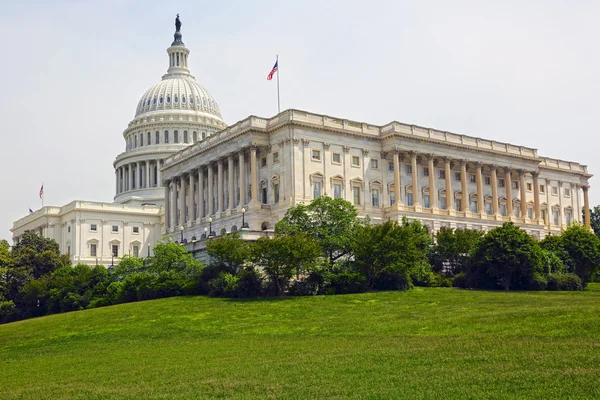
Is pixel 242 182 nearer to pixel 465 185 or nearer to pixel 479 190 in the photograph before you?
pixel 465 185

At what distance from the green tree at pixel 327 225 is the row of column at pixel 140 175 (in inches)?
3258

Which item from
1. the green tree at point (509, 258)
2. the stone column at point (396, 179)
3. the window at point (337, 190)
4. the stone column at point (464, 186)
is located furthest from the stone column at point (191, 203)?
the green tree at point (509, 258)

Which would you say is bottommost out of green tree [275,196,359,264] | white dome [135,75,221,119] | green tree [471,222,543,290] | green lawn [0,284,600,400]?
green lawn [0,284,600,400]

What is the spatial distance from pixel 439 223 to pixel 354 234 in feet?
106

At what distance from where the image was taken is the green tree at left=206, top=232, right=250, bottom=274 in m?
68.7

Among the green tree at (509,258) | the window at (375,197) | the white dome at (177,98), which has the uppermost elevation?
the white dome at (177,98)

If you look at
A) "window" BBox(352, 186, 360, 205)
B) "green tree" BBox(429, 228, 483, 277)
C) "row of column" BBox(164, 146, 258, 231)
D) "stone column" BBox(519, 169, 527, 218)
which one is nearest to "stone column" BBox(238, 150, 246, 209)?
"row of column" BBox(164, 146, 258, 231)

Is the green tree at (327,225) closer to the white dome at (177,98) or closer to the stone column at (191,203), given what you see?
the stone column at (191,203)

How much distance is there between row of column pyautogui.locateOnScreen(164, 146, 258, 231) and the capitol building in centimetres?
16

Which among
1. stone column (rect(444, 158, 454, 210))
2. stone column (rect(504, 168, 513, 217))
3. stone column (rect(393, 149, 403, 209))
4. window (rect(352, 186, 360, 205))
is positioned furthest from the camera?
stone column (rect(504, 168, 513, 217))

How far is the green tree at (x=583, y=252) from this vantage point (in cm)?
7925

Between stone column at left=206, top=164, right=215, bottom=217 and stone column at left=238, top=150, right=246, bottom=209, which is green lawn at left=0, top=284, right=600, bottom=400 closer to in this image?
stone column at left=238, top=150, right=246, bottom=209

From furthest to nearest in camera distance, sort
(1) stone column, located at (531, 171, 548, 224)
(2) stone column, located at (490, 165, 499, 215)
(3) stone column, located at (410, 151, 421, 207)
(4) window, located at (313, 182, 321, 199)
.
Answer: (1) stone column, located at (531, 171, 548, 224), (2) stone column, located at (490, 165, 499, 215), (3) stone column, located at (410, 151, 421, 207), (4) window, located at (313, 182, 321, 199)

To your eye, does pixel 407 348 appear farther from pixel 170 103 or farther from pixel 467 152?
pixel 170 103
